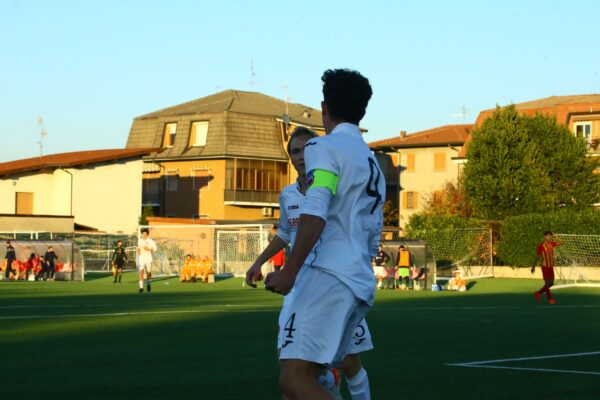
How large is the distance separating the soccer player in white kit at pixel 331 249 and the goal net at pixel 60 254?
1723 inches

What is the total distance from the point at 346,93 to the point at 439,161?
92.4 m

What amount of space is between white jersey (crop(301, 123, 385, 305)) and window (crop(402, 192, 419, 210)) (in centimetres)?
9215

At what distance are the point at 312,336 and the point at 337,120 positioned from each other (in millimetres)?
1095

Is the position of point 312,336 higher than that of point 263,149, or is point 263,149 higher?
point 263,149

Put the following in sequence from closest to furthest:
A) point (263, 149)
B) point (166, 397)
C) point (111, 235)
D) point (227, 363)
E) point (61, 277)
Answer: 1. point (166, 397)
2. point (227, 363)
3. point (61, 277)
4. point (111, 235)
5. point (263, 149)

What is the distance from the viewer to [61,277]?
48.5 metres

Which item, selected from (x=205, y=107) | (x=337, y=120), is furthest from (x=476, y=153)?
(x=337, y=120)

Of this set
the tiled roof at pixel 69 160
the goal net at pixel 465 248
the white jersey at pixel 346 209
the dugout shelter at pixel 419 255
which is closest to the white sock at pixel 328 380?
the white jersey at pixel 346 209

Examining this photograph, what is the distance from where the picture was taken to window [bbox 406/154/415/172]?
98625mm

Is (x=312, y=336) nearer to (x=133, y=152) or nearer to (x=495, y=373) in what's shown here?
(x=495, y=373)

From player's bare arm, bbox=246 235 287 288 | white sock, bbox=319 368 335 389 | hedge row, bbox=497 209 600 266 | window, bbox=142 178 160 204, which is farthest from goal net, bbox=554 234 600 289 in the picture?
window, bbox=142 178 160 204

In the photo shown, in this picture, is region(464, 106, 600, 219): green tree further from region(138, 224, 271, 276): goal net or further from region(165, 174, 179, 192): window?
region(165, 174, 179, 192): window

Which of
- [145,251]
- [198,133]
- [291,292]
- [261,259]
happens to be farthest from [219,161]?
[261,259]

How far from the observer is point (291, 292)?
8.27 m
